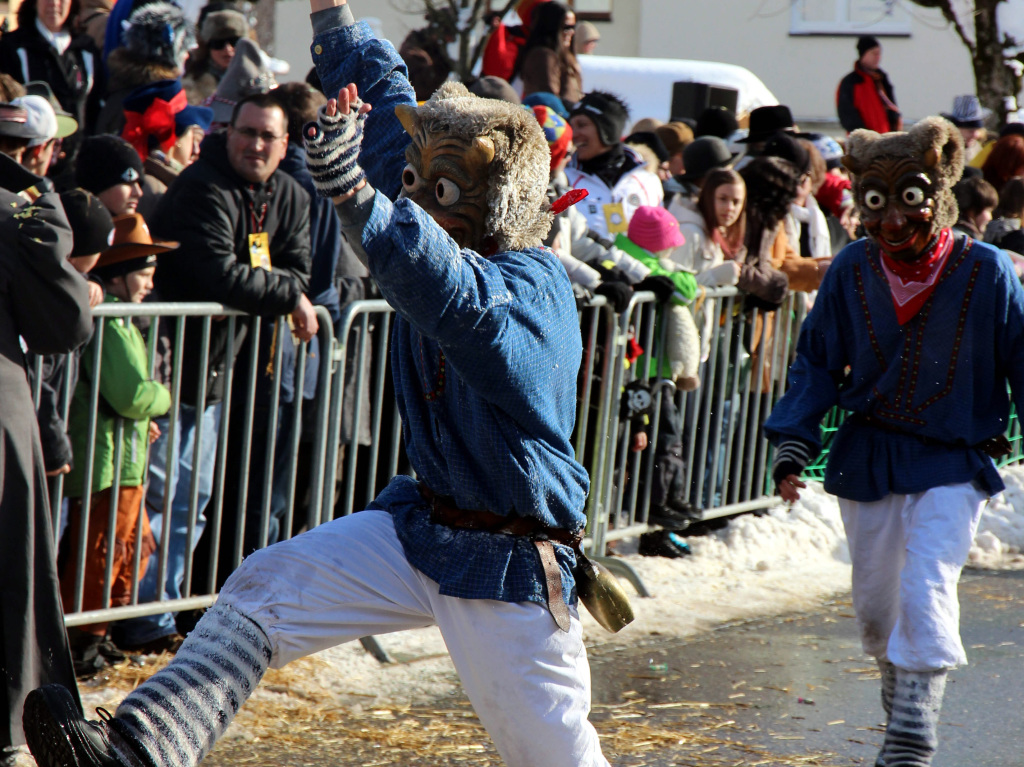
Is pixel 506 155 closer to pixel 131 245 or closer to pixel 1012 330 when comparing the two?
pixel 1012 330

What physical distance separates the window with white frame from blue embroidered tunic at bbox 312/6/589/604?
77.5 ft

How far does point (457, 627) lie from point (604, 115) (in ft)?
17.5

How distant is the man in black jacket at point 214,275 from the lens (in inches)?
197

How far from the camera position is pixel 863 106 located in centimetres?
1440

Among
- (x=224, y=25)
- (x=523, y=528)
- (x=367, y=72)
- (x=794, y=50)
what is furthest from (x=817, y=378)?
(x=794, y=50)

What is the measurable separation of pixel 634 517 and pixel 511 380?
3967 millimetres

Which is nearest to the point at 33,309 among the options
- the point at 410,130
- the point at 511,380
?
the point at 410,130

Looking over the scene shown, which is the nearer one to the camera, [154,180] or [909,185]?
[909,185]

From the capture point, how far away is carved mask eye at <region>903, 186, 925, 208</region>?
4.17 meters

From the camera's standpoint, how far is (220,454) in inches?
201

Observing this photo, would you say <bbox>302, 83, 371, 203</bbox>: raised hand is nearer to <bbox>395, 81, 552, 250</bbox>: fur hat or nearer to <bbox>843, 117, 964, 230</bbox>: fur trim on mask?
<bbox>395, 81, 552, 250</bbox>: fur hat

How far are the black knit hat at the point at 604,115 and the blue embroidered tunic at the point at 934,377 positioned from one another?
11.8ft

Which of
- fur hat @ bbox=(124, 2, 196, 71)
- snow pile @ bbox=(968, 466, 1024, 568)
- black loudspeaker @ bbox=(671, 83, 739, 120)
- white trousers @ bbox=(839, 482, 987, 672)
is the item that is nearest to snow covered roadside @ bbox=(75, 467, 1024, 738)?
snow pile @ bbox=(968, 466, 1024, 568)

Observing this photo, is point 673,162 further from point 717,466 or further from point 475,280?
point 475,280
